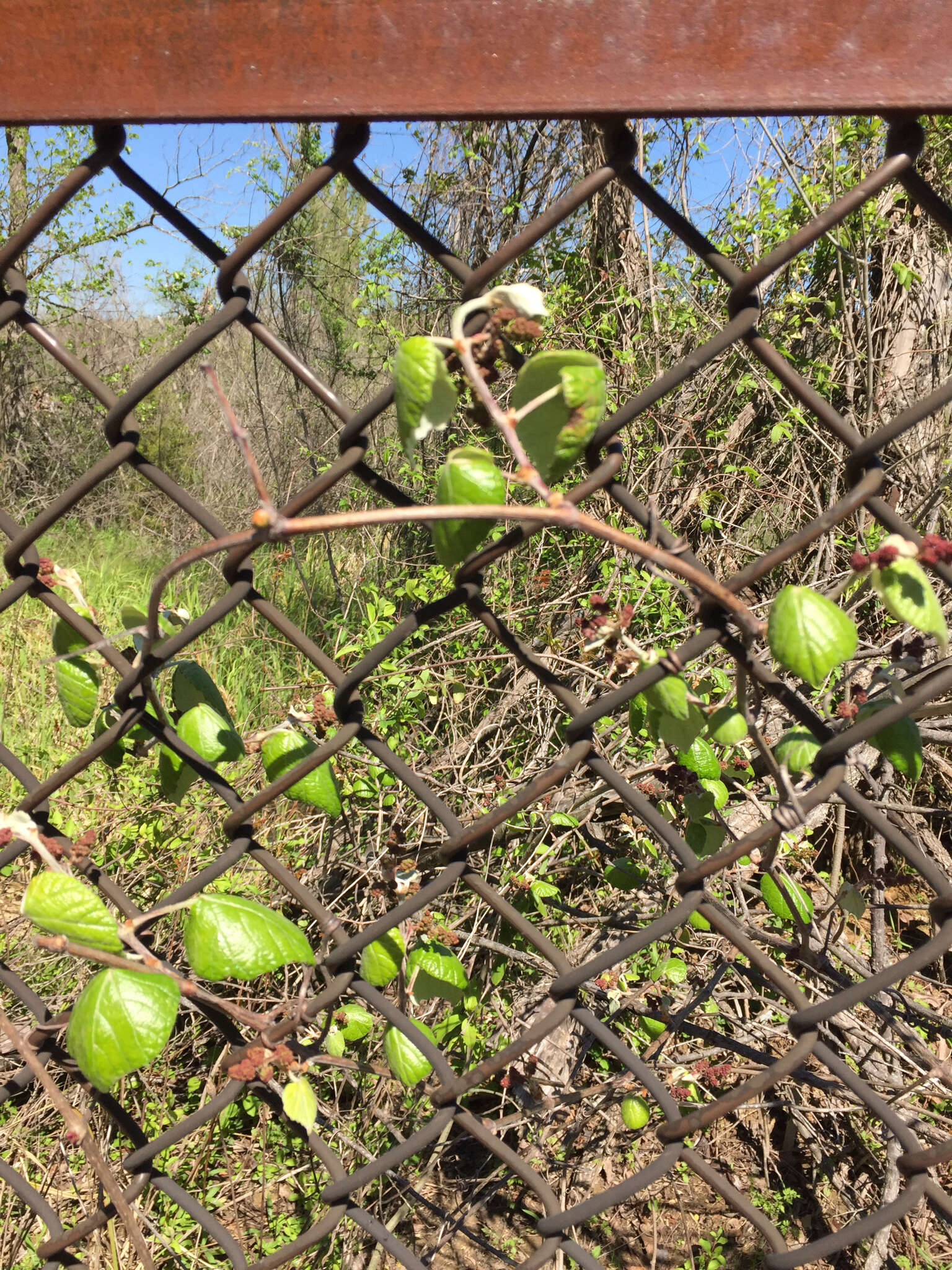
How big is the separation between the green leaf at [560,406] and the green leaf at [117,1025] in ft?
1.90

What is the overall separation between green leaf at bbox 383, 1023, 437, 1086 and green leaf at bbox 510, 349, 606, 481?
0.66 metres

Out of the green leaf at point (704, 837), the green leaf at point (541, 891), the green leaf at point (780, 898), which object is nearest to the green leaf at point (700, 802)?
the green leaf at point (704, 837)

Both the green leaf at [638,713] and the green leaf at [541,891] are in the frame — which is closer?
the green leaf at [638,713]

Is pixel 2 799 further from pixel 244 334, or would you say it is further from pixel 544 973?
pixel 244 334

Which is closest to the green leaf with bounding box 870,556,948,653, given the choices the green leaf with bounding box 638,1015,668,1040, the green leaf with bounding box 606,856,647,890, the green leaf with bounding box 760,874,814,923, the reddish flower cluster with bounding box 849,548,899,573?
the reddish flower cluster with bounding box 849,548,899,573

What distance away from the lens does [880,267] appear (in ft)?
10.3

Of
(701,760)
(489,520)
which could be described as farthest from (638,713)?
(489,520)

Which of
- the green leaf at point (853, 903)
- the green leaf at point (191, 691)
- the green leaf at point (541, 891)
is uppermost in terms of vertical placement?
the green leaf at point (191, 691)

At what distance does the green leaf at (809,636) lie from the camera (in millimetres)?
688

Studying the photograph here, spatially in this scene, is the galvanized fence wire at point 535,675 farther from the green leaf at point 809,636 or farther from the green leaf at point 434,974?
the green leaf at point 434,974

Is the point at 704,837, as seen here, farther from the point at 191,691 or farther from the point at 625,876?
the point at 191,691

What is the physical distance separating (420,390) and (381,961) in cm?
63

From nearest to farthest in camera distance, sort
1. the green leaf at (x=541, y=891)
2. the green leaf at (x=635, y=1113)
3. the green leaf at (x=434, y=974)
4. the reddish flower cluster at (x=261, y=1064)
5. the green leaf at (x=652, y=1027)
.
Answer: the reddish flower cluster at (x=261, y=1064) → the green leaf at (x=434, y=974) → the green leaf at (x=635, y=1113) → the green leaf at (x=652, y=1027) → the green leaf at (x=541, y=891)

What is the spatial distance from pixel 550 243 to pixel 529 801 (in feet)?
10.9
